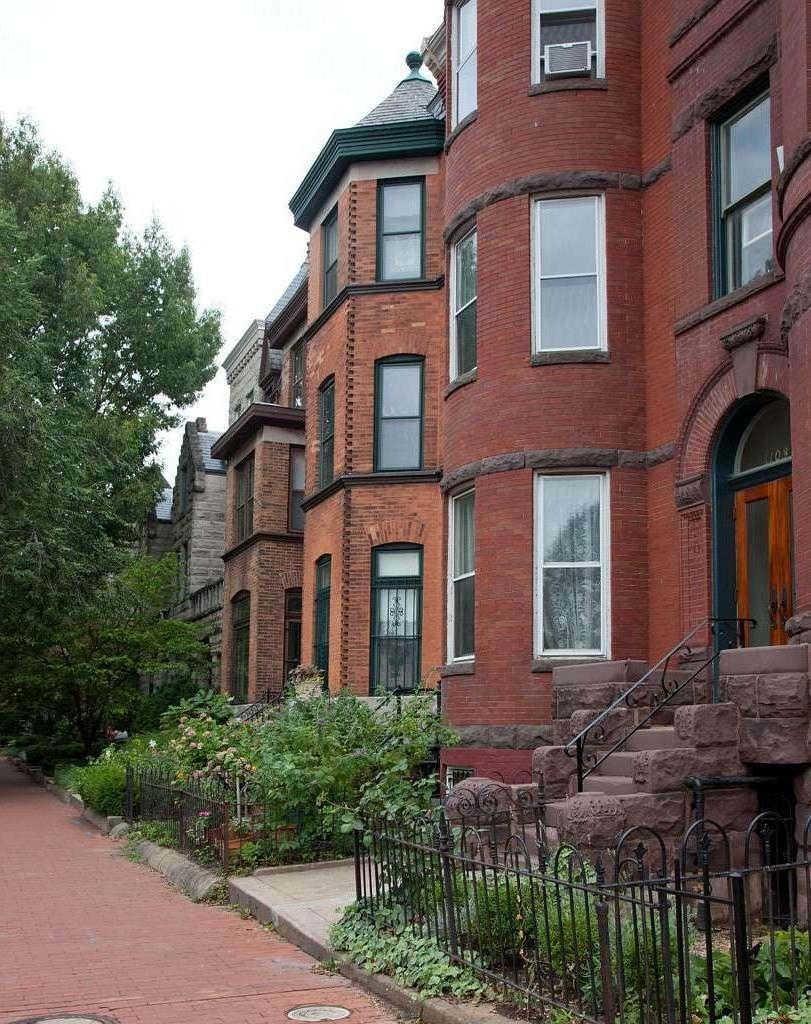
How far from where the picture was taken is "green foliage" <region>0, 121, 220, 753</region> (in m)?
25.9

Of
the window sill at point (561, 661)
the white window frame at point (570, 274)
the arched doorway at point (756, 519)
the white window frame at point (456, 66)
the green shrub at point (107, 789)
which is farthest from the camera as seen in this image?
the green shrub at point (107, 789)

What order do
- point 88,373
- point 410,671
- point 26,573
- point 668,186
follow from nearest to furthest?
point 668,186, point 410,671, point 26,573, point 88,373

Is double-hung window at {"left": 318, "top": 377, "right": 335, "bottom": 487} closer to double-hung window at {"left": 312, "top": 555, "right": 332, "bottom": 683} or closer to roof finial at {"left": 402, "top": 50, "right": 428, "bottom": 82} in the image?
double-hung window at {"left": 312, "top": 555, "right": 332, "bottom": 683}

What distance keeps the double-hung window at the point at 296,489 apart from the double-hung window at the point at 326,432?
5794mm

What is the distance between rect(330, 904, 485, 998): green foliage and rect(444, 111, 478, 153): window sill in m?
10.2

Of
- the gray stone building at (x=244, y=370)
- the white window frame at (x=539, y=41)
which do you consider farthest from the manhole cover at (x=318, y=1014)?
the gray stone building at (x=244, y=370)

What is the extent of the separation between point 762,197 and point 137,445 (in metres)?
28.3

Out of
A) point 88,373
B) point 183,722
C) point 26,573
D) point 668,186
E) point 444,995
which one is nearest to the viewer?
point 444,995

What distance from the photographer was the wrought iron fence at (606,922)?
5809 millimetres

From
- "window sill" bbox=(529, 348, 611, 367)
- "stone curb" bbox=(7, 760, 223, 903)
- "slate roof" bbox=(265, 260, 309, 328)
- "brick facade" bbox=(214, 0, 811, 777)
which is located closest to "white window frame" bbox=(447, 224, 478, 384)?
"brick facade" bbox=(214, 0, 811, 777)

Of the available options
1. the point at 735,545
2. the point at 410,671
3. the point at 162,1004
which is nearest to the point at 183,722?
the point at 410,671

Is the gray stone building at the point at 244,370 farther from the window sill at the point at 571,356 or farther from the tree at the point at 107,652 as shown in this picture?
the window sill at the point at 571,356

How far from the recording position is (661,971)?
6.27 m

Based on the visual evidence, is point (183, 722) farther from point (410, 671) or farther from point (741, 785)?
point (741, 785)
